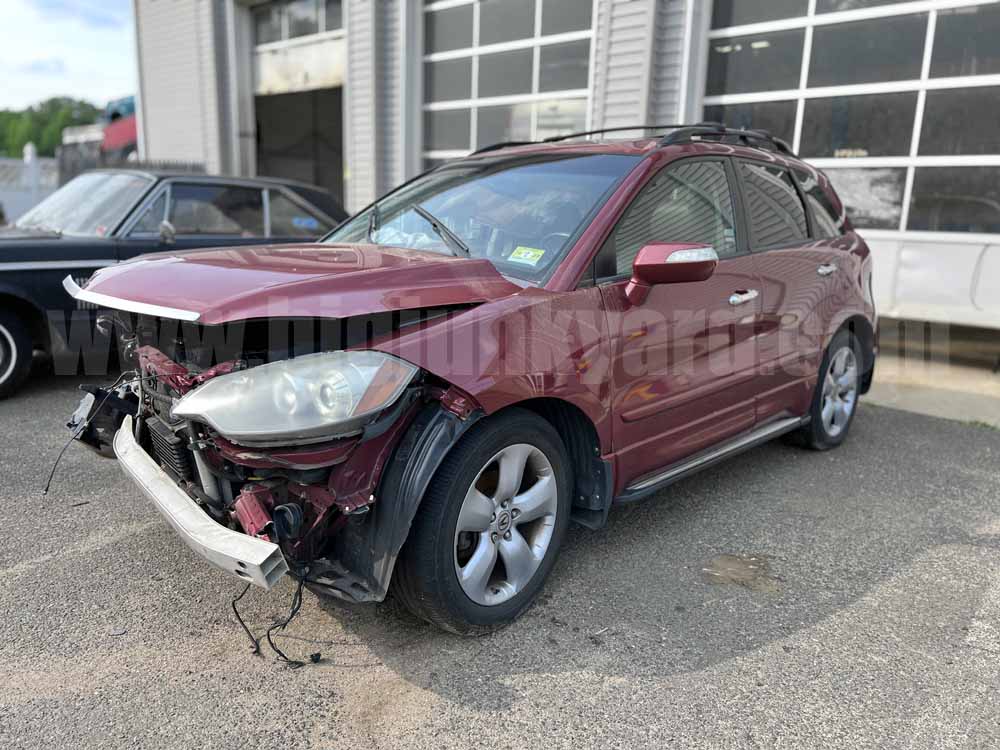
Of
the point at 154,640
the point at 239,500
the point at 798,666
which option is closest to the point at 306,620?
the point at 154,640

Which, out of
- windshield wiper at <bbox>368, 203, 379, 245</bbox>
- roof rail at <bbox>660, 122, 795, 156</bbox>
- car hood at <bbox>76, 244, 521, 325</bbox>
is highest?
roof rail at <bbox>660, 122, 795, 156</bbox>

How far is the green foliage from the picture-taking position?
96.2 metres

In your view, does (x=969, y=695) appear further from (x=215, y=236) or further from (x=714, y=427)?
(x=215, y=236)

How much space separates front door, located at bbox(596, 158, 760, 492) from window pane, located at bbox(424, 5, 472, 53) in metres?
7.74

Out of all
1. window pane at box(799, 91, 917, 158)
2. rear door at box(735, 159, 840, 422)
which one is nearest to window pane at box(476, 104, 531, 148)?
window pane at box(799, 91, 917, 158)

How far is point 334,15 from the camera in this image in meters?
12.1

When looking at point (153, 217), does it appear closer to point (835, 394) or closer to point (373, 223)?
point (373, 223)

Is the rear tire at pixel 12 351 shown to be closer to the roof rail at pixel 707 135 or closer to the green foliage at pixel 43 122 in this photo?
the roof rail at pixel 707 135

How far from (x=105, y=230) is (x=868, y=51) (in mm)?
7051

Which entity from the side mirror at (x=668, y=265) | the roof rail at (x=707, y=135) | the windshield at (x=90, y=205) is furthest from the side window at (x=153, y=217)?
the side mirror at (x=668, y=265)

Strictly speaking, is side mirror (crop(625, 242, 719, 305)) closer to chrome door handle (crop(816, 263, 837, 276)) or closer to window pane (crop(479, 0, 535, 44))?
chrome door handle (crop(816, 263, 837, 276))

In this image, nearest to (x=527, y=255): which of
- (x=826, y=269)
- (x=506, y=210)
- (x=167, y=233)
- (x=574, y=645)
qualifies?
(x=506, y=210)

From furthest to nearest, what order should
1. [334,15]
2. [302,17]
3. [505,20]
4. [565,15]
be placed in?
[302,17]
[334,15]
[505,20]
[565,15]

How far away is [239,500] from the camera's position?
2.31 metres
